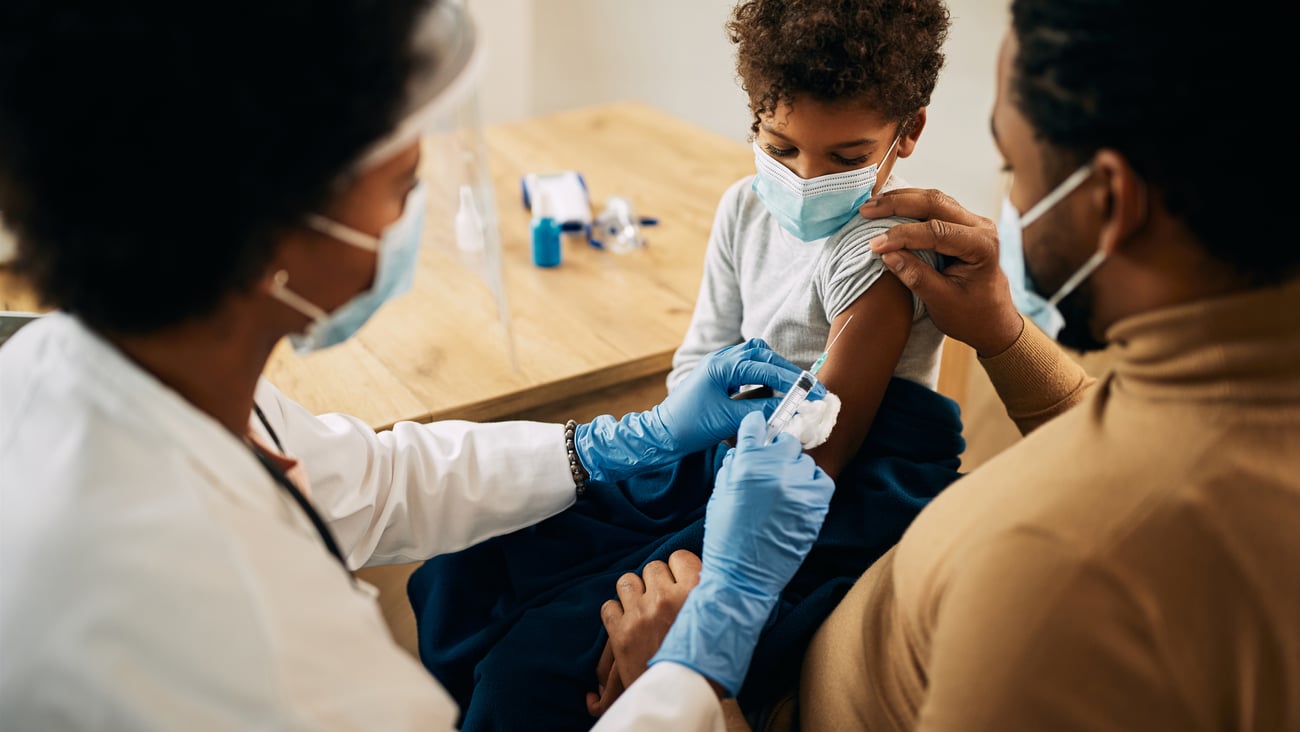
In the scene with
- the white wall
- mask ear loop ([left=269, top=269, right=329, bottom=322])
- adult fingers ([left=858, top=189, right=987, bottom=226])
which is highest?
mask ear loop ([left=269, top=269, right=329, bottom=322])

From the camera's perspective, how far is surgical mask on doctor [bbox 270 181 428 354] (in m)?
0.92

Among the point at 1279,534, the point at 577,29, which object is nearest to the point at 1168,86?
the point at 1279,534

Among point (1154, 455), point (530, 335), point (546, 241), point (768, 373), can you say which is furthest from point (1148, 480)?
point (546, 241)

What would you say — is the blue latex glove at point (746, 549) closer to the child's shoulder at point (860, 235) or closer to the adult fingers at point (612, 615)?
the adult fingers at point (612, 615)

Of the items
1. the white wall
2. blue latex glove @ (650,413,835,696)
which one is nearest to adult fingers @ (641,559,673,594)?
blue latex glove @ (650,413,835,696)

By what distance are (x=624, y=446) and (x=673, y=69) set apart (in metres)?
2.45

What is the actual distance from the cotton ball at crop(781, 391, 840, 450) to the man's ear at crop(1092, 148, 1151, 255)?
17.7 inches

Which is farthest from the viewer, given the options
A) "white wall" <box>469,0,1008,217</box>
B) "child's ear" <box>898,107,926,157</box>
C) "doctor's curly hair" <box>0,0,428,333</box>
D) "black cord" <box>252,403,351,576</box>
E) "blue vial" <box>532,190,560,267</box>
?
"white wall" <box>469,0,1008,217</box>

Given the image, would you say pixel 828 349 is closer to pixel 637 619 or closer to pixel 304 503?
pixel 637 619

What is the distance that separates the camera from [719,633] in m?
1.08

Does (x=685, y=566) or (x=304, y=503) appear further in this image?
(x=685, y=566)

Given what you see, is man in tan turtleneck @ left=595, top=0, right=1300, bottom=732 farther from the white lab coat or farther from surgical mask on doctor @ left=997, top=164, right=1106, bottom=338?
the white lab coat

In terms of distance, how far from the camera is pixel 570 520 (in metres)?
A: 1.46

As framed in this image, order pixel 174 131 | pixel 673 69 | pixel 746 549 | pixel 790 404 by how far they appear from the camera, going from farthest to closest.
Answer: pixel 673 69
pixel 790 404
pixel 746 549
pixel 174 131
